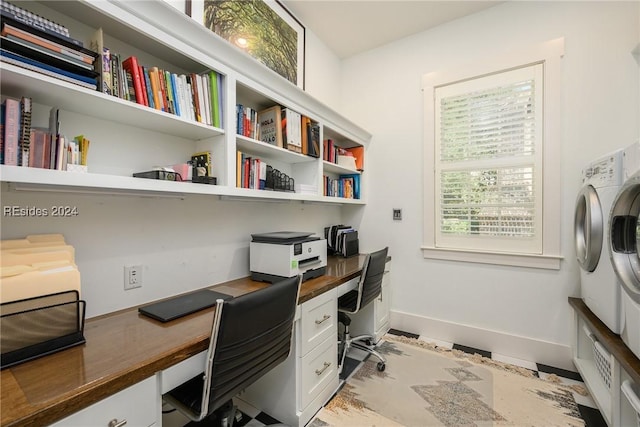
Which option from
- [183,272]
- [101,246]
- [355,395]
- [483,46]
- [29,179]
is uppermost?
[483,46]

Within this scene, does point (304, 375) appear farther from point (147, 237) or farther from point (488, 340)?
point (488, 340)

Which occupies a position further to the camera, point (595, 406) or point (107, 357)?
point (595, 406)

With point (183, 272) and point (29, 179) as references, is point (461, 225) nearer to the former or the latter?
point (183, 272)

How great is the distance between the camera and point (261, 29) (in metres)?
2.08

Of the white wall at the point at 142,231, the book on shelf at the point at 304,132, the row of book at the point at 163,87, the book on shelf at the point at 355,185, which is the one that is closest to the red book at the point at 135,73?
the row of book at the point at 163,87

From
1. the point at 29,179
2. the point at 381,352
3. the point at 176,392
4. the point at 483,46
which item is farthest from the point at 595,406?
the point at 29,179

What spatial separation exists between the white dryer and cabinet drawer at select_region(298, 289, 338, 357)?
Answer: 145 cm

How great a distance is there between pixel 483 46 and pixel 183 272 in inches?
116

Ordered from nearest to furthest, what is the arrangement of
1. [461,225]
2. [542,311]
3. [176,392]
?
[176,392]
[542,311]
[461,225]

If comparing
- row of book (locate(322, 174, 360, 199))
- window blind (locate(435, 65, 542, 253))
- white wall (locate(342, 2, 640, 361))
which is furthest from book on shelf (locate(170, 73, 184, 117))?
window blind (locate(435, 65, 542, 253))

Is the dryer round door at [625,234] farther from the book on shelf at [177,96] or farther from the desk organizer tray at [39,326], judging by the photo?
the desk organizer tray at [39,326]

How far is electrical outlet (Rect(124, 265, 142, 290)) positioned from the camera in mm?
1321

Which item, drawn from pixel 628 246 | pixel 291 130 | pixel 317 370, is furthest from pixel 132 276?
pixel 628 246

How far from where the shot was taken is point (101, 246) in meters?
1.24
